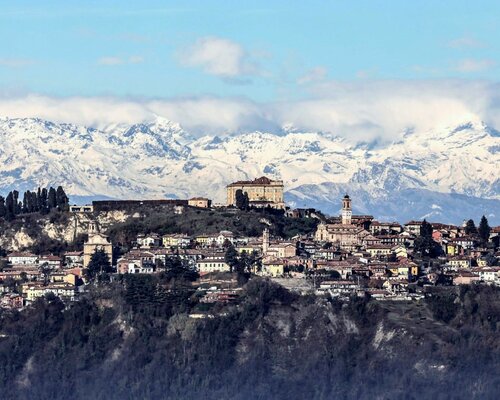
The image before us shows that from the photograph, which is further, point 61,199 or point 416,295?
point 61,199

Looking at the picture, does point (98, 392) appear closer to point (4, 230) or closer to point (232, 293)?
point (232, 293)

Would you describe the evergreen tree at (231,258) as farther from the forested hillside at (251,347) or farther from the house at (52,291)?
the house at (52,291)

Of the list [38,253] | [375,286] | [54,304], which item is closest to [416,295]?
[375,286]

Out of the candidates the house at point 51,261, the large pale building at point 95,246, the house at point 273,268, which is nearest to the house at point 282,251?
the house at point 273,268

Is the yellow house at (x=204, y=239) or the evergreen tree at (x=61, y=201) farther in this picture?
the evergreen tree at (x=61, y=201)

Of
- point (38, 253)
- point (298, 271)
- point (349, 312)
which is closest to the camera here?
point (349, 312)

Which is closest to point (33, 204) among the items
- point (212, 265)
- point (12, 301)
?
point (212, 265)

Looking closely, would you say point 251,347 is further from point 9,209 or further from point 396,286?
point 9,209
